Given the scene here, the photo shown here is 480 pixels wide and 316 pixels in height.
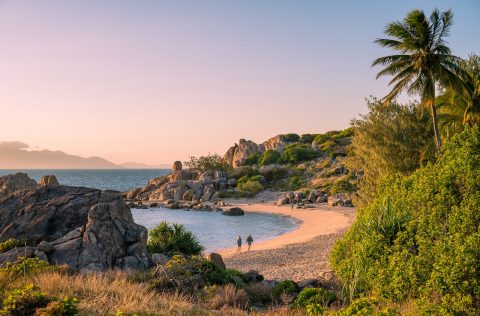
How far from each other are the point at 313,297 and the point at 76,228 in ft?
34.0

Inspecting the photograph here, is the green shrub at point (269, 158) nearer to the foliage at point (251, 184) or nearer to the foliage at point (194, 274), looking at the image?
the foliage at point (251, 184)

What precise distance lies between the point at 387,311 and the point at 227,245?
2838 centimetres

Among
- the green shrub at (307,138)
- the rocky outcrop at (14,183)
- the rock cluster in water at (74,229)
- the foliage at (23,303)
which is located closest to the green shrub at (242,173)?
the green shrub at (307,138)

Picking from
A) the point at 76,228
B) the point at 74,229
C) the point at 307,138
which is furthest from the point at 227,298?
the point at 307,138

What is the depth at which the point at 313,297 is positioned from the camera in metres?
11.3

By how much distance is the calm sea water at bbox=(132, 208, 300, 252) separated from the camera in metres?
38.1

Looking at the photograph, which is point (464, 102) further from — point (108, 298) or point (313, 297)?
point (108, 298)

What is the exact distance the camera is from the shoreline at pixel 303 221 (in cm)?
3416

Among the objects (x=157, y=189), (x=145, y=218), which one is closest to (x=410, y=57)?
(x=145, y=218)

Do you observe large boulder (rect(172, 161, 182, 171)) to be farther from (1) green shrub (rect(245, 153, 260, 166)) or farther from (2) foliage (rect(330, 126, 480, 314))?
(2) foliage (rect(330, 126, 480, 314))

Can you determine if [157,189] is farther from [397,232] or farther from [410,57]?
[397,232]

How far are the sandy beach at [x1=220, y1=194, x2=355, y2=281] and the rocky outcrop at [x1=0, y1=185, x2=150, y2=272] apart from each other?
8.05 meters

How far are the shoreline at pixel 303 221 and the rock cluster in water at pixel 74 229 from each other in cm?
1306

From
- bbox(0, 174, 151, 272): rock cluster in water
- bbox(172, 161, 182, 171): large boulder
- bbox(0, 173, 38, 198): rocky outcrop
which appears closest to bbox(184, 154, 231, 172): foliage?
bbox(172, 161, 182, 171): large boulder
